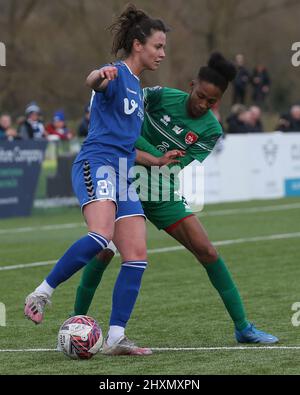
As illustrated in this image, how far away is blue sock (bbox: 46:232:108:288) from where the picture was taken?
22.6 ft

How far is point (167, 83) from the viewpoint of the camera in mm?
38125

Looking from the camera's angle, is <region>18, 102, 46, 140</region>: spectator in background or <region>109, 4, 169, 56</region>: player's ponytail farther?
<region>18, 102, 46, 140</region>: spectator in background

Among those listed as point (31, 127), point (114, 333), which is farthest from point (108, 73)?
point (31, 127)

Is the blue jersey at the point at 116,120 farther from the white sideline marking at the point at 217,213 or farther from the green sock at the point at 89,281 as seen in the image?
the white sideline marking at the point at 217,213

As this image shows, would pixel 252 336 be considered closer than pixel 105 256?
Yes

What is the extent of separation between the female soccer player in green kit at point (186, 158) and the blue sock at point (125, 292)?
0.63 meters

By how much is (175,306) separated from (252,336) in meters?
1.98

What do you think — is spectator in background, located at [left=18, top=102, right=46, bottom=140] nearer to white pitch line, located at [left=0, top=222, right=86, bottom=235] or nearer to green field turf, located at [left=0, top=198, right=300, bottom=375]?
white pitch line, located at [left=0, top=222, right=86, bottom=235]

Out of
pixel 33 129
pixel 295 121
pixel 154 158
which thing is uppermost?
pixel 295 121

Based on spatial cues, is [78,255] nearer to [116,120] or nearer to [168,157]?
[116,120]

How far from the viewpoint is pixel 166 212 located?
25.1 feet

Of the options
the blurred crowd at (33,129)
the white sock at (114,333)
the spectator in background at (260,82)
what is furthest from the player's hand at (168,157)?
the spectator in background at (260,82)

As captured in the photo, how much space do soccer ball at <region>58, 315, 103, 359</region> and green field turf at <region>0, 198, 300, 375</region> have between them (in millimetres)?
68

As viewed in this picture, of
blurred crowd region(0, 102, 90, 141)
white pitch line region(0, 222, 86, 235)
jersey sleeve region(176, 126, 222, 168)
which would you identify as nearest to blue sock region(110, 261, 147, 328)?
jersey sleeve region(176, 126, 222, 168)
